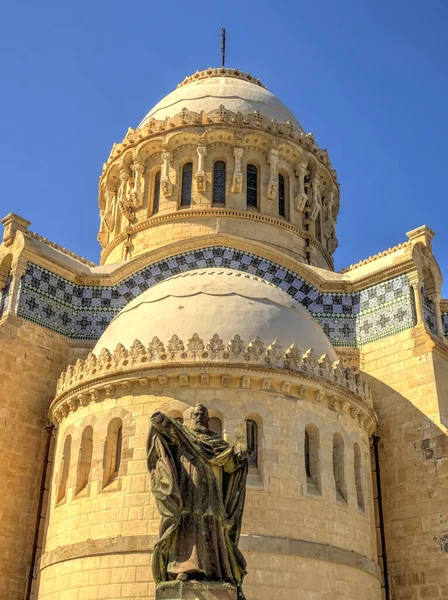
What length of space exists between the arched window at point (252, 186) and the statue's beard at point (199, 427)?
51.2 feet

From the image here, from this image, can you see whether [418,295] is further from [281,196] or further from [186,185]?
[186,185]

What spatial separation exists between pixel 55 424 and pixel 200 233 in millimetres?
8056

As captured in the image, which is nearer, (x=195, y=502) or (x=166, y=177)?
(x=195, y=502)

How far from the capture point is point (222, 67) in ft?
93.5

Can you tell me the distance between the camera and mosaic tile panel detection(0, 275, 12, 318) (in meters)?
18.0

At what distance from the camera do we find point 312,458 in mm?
14500

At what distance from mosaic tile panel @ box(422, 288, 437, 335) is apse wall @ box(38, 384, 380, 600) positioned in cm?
412

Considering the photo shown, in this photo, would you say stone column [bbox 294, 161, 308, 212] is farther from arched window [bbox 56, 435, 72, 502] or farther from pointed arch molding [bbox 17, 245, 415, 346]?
arched window [bbox 56, 435, 72, 502]

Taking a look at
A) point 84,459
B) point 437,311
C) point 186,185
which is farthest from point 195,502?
point 186,185

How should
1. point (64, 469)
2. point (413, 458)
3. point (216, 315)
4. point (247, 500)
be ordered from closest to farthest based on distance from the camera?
point (247, 500) < point (64, 469) < point (216, 315) < point (413, 458)

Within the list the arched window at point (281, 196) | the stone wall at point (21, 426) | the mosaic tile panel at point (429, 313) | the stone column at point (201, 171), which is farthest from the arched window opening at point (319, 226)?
the stone wall at point (21, 426)

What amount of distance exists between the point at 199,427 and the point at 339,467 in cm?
743

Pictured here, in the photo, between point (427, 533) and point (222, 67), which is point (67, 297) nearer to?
point (427, 533)

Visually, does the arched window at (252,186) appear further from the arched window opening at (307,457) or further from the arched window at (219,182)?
the arched window opening at (307,457)
